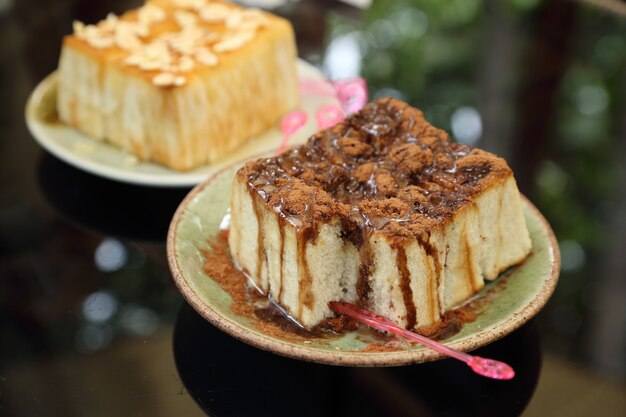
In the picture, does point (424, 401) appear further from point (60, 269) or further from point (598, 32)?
point (598, 32)

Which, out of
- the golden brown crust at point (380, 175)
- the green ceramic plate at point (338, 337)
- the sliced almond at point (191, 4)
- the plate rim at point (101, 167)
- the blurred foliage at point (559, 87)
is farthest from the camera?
the sliced almond at point (191, 4)

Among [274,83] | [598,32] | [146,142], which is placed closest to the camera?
[146,142]

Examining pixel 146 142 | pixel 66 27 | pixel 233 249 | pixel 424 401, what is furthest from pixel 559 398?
pixel 66 27

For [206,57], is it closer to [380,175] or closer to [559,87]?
[380,175]

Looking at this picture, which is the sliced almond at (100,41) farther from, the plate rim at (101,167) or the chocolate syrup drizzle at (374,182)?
the chocolate syrup drizzle at (374,182)

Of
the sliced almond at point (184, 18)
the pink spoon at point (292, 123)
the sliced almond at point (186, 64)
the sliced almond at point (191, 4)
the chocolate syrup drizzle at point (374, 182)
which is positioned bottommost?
the pink spoon at point (292, 123)

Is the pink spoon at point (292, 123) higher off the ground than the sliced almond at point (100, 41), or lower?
lower

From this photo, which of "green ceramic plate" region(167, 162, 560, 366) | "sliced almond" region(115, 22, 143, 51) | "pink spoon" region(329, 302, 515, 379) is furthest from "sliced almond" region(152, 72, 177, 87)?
"pink spoon" region(329, 302, 515, 379)

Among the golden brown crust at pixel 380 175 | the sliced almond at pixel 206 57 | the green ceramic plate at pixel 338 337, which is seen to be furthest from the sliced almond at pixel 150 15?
the golden brown crust at pixel 380 175
